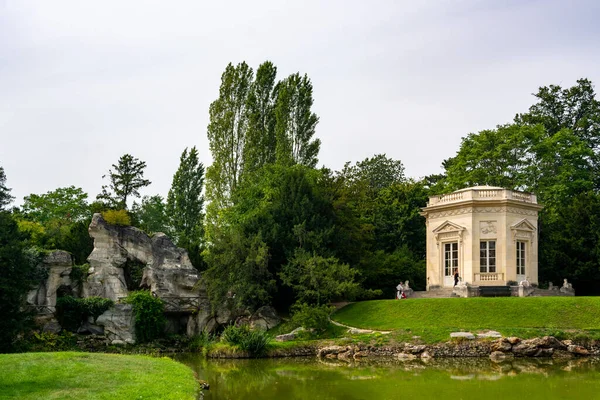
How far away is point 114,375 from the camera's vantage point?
675 inches

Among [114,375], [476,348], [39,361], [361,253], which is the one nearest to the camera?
[114,375]

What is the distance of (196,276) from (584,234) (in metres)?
23.1

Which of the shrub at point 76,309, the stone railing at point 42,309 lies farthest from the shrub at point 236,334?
the stone railing at point 42,309

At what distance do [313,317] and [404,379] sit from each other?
33.9ft

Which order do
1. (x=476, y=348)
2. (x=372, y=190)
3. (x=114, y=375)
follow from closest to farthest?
(x=114, y=375) → (x=476, y=348) → (x=372, y=190)

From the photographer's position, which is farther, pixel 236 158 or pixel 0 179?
pixel 236 158

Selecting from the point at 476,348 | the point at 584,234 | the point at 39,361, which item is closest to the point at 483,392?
the point at 476,348

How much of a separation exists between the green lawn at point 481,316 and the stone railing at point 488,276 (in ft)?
15.0

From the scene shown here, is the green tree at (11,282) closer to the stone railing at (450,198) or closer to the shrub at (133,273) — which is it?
the shrub at (133,273)

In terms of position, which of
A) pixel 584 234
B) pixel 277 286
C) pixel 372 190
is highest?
pixel 372 190

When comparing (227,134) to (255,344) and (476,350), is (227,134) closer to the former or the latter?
(255,344)

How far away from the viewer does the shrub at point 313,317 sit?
3058 centimetres

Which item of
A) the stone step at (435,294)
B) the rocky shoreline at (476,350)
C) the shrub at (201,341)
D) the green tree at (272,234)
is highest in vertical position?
the green tree at (272,234)

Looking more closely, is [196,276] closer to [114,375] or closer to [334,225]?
[334,225]
